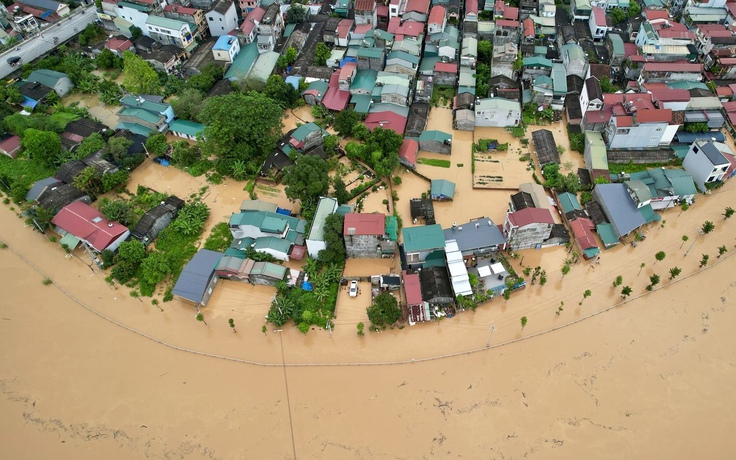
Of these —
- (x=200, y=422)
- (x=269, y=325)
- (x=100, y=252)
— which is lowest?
(x=200, y=422)

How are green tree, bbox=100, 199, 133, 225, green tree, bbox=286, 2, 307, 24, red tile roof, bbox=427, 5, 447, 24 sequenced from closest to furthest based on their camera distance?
green tree, bbox=100, 199, 133, 225 < red tile roof, bbox=427, 5, 447, 24 < green tree, bbox=286, 2, 307, 24

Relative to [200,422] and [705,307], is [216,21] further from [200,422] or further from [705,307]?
[705,307]

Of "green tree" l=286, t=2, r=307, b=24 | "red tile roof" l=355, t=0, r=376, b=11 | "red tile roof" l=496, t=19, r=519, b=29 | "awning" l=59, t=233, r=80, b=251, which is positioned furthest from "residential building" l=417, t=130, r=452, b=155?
"awning" l=59, t=233, r=80, b=251

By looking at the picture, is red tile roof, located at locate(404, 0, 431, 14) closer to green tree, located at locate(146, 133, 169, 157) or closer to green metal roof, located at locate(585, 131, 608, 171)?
green metal roof, located at locate(585, 131, 608, 171)

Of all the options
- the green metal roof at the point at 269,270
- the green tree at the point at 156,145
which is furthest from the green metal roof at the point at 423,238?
the green tree at the point at 156,145

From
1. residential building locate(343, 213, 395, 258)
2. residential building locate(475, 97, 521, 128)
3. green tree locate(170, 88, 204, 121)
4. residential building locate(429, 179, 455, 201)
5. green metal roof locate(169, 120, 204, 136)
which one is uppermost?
green tree locate(170, 88, 204, 121)

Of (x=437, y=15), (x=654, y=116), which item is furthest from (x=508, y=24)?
(x=654, y=116)

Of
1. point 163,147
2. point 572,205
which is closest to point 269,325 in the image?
point 163,147

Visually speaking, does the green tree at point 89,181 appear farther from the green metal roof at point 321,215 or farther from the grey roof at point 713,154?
the grey roof at point 713,154
